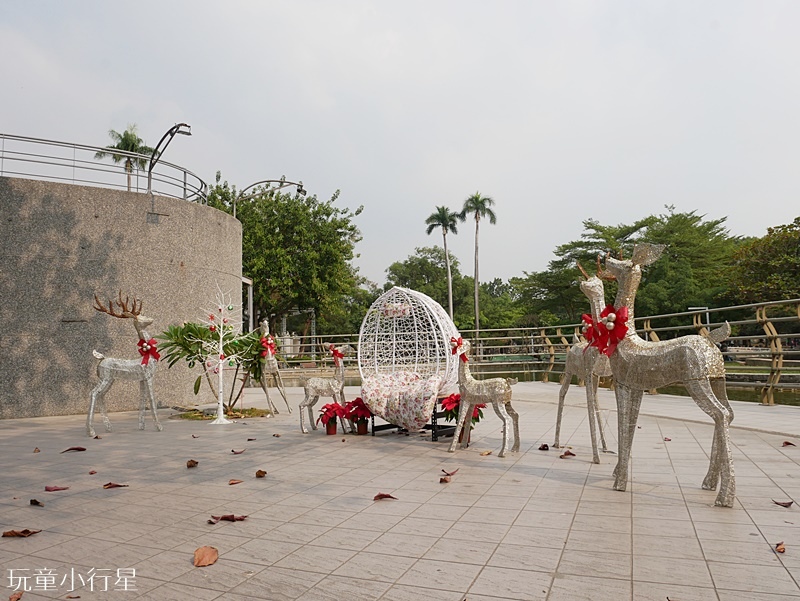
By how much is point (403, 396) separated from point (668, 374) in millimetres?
3715

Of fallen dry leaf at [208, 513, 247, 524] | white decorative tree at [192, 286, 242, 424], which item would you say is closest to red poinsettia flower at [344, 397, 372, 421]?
white decorative tree at [192, 286, 242, 424]

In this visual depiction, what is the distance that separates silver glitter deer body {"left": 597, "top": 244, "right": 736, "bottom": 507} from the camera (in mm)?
4141

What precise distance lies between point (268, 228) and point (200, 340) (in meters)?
16.3

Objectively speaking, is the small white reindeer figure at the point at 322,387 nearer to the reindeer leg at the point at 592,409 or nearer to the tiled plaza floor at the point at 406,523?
the tiled plaza floor at the point at 406,523

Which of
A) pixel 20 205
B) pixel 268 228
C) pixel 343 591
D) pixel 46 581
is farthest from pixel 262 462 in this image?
pixel 268 228

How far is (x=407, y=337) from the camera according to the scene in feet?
27.2

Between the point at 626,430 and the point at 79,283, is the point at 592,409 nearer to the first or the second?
the point at 626,430

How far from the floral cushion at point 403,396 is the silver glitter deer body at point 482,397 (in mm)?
594

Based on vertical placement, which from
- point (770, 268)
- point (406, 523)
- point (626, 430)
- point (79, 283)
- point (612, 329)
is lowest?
point (406, 523)

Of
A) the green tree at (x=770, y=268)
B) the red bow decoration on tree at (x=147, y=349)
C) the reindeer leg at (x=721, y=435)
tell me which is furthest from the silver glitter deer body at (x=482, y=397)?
the green tree at (x=770, y=268)

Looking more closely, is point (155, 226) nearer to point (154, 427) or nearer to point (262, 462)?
point (154, 427)

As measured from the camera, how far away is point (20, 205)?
34.0ft

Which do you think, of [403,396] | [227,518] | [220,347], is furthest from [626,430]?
[220,347]

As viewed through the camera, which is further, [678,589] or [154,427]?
[154,427]
